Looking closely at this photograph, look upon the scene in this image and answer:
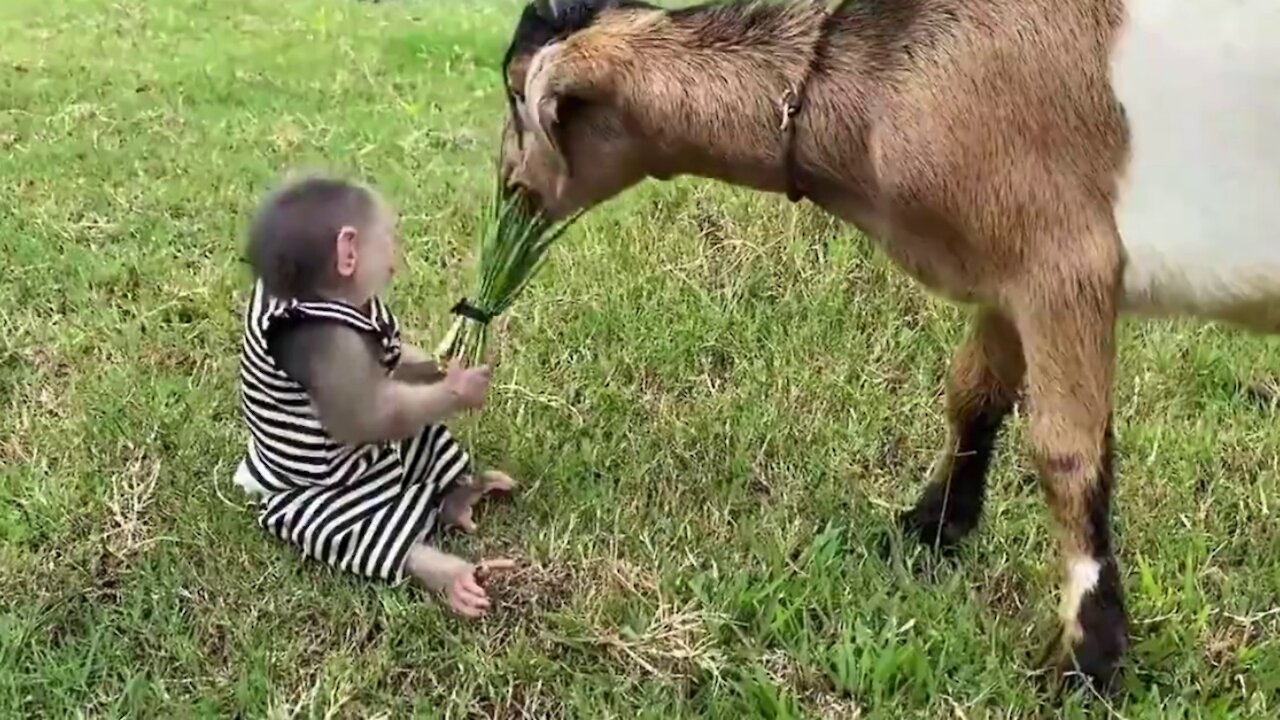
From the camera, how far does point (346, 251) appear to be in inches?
119

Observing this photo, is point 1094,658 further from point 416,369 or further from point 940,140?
point 416,369

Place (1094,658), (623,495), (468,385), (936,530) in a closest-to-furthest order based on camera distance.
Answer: (1094,658) < (468,385) < (936,530) < (623,495)

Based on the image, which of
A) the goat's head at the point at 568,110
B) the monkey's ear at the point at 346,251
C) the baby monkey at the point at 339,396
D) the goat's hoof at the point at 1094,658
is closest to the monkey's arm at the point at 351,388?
the baby monkey at the point at 339,396

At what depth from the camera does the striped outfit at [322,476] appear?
309cm

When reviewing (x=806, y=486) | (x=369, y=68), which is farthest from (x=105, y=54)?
(x=806, y=486)

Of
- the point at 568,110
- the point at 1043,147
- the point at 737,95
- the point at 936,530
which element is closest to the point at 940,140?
the point at 1043,147

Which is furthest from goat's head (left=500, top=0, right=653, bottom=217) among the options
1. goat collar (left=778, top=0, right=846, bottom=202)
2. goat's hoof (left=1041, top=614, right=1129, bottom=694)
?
goat's hoof (left=1041, top=614, right=1129, bottom=694)

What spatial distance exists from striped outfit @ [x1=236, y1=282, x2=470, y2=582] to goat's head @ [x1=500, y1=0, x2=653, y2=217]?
455 mm

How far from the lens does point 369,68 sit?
7133 millimetres

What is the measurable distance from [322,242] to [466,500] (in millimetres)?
674

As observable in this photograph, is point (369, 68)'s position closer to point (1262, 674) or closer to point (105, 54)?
point (105, 54)

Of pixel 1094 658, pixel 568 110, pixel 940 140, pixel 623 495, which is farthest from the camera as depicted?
pixel 623 495

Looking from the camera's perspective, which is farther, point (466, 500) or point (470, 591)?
point (466, 500)

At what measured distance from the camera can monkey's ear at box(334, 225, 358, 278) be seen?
301 centimetres
